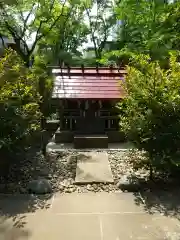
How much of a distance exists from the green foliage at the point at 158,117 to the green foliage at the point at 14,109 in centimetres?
195

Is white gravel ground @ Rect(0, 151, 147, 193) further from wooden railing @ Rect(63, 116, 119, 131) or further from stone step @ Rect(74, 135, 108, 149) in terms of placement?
wooden railing @ Rect(63, 116, 119, 131)

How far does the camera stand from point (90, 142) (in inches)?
329

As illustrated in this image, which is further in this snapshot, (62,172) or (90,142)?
(90,142)

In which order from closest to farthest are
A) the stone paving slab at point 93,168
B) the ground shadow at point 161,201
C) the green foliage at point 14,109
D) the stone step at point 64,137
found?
the ground shadow at point 161,201
the green foliage at point 14,109
the stone paving slab at point 93,168
the stone step at point 64,137

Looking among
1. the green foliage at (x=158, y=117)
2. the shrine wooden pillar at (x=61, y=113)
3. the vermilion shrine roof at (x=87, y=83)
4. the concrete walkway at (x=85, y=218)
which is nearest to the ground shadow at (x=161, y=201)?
the concrete walkway at (x=85, y=218)

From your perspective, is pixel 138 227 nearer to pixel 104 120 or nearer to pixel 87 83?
pixel 104 120

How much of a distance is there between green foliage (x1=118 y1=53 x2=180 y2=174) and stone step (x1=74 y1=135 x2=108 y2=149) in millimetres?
2947

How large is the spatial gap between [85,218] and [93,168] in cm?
204

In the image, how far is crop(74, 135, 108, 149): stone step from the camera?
830 centimetres

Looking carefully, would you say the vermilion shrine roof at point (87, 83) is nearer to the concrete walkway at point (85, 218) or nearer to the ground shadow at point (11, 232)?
the concrete walkway at point (85, 218)

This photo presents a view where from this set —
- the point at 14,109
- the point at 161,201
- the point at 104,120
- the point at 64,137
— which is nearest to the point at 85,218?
the point at 161,201

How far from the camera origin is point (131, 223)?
158 inches

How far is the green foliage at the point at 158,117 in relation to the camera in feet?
16.9

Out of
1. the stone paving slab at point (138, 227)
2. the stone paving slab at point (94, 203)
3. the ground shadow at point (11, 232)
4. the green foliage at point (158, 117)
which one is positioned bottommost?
the ground shadow at point (11, 232)
